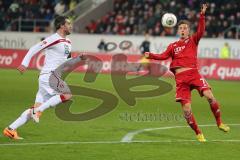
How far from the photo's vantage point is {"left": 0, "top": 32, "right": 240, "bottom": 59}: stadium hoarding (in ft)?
121

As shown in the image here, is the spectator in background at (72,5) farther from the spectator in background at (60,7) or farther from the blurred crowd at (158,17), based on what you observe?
the blurred crowd at (158,17)

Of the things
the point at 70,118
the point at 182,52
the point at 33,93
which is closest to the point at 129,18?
the point at 33,93

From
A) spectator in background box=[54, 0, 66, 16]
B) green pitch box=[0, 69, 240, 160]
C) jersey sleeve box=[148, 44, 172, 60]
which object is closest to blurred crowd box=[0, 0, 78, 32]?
spectator in background box=[54, 0, 66, 16]

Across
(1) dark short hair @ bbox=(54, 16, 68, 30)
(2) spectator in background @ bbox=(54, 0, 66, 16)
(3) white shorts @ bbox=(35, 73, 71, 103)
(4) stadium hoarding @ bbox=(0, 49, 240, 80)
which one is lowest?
(4) stadium hoarding @ bbox=(0, 49, 240, 80)

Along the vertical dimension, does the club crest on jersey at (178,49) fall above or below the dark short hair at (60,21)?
below

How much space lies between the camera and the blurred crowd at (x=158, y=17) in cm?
3708

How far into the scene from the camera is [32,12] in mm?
43625

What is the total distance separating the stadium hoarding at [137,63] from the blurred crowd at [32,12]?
6611 mm

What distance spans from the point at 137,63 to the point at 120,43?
5245mm

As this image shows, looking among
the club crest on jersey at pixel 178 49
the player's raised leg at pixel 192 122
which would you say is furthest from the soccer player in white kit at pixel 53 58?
the player's raised leg at pixel 192 122

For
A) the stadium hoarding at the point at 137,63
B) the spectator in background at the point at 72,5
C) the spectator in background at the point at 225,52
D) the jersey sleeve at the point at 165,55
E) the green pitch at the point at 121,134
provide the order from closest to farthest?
the green pitch at the point at 121,134
the jersey sleeve at the point at 165,55
the stadium hoarding at the point at 137,63
the spectator in background at the point at 225,52
the spectator in background at the point at 72,5

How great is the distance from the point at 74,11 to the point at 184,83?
31467 mm

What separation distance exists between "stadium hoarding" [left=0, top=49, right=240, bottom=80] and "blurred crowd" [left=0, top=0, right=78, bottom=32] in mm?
6611

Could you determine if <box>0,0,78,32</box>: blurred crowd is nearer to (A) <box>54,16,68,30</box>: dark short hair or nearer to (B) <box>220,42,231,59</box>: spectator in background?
(B) <box>220,42,231,59</box>: spectator in background
